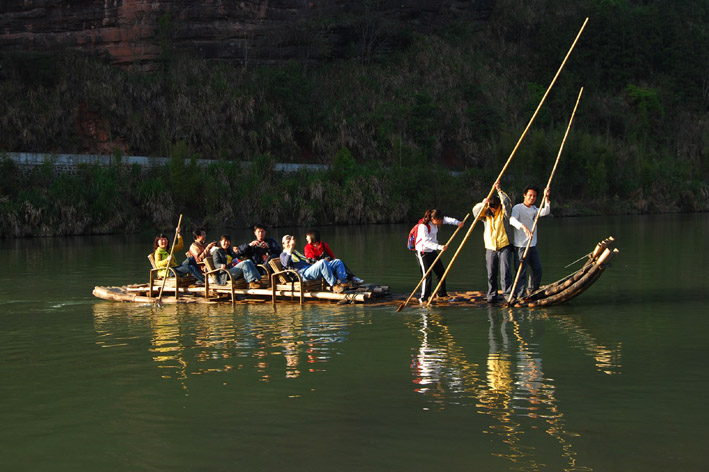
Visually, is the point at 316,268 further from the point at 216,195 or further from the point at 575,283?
the point at 216,195

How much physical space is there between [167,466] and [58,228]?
32341mm

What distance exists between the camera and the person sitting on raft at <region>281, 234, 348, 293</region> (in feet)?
47.4

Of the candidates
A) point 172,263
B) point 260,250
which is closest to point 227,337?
point 260,250

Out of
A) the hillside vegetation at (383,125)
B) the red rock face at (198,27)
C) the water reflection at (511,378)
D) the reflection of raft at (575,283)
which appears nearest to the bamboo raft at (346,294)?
the reflection of raft at (575,283)

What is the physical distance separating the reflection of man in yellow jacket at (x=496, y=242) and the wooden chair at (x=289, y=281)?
3023 millimetres

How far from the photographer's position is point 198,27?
207ft

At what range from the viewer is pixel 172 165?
41031mm

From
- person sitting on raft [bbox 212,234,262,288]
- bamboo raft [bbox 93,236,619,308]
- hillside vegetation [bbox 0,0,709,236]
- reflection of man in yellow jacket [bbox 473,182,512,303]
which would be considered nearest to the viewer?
bamboo raft [bbox 93,236,619,308]

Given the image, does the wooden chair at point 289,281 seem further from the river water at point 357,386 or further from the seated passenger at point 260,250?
the seated passenger at point 260,250

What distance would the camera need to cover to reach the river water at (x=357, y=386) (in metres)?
6.66

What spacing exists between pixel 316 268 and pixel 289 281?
0.56 meters

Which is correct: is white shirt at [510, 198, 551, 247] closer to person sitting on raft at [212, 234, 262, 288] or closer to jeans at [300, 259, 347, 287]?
jeans at [300, 259, 347, 287]

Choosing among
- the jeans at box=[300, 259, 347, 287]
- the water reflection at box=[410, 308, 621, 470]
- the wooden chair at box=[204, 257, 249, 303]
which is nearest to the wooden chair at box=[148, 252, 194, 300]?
the wooden chair at box=[204, 257, 249, 303]

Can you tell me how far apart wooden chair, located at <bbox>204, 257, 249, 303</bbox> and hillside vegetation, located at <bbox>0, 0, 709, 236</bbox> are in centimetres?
2364
